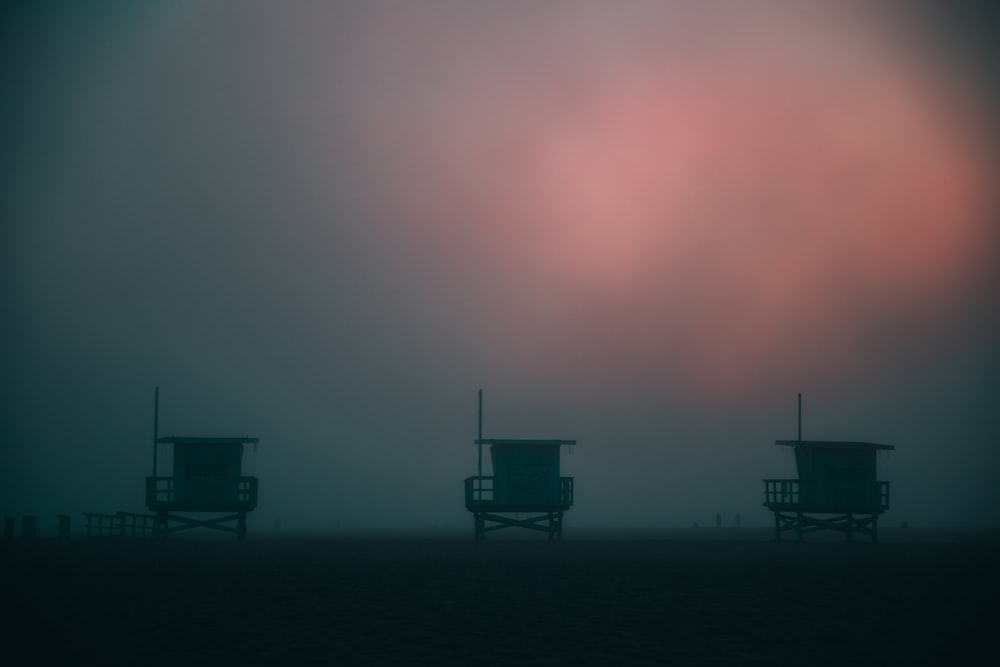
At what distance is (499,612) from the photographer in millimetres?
16719

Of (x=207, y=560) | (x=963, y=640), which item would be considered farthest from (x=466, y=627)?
(x=207, y=560)

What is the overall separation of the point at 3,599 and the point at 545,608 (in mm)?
9053

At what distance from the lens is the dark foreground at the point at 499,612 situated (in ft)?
42.2

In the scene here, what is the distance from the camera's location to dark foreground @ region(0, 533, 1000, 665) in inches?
507

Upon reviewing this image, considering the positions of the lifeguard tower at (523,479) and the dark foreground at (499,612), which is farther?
the lifeguard tower at (523,479)

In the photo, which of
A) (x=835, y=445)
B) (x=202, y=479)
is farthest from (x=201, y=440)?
(x=835, y=445)

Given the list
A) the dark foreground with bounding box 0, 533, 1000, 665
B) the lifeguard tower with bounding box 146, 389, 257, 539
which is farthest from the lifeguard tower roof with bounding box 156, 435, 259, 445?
the dark foreground with bounding box 0, 533, 1000, 665

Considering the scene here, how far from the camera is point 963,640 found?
45.4ft

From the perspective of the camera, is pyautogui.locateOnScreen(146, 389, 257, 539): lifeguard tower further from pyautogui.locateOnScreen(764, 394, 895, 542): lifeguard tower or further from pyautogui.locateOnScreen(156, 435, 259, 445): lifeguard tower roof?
pyautogui.locateOnScreen(764, 394, 895, 542): lifeguard tower

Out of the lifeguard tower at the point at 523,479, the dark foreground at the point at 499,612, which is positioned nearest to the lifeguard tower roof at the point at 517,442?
the lifeguard tower at the point at 523,479

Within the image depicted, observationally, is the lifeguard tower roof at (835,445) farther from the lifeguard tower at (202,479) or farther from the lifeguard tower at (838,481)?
the lifeguard tower at (202,479)

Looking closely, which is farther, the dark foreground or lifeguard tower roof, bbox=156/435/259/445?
lifeguard tower roof, bbox=156/435/259/445

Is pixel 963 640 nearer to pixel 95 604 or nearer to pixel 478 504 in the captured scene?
pixel 95 604

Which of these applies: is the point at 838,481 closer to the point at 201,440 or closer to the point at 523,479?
the point at 523,479
